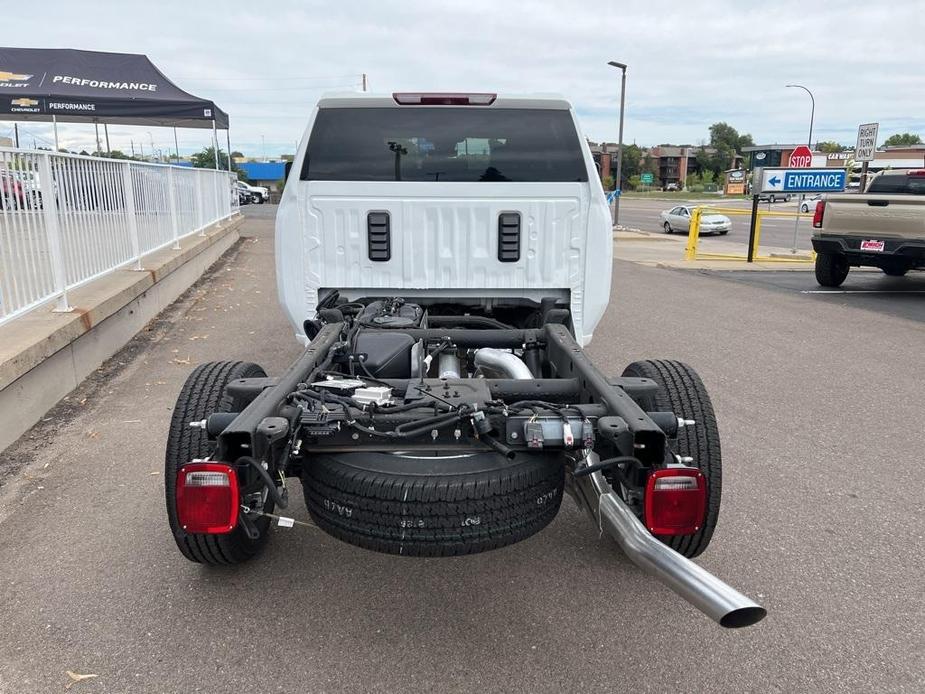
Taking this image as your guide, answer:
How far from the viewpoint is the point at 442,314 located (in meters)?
4.95

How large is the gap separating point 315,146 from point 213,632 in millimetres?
2853

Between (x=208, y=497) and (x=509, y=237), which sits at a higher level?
(x=509, y=237)

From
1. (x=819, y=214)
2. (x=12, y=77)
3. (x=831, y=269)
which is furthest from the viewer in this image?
(x=12, y=77)

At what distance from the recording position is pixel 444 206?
4.39 meters

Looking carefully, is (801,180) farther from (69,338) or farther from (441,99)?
(69,338)

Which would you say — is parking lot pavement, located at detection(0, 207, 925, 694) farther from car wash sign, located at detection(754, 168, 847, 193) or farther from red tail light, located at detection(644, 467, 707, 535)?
car wash sign, located at detection(754, 168, 847, 193)

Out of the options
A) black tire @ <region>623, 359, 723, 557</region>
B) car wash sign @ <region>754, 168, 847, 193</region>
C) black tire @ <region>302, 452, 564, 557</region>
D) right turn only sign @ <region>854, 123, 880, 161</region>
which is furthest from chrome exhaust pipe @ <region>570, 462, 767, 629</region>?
right turn only sign @ <region>854, 123, 880, 161</region>

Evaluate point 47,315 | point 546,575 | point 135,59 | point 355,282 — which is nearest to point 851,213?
point 355,282

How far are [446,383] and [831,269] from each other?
10.8 metres

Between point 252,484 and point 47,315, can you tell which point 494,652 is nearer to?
point 252,484

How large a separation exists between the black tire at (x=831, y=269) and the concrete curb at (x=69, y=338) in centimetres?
999

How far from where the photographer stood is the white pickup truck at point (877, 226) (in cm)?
1009

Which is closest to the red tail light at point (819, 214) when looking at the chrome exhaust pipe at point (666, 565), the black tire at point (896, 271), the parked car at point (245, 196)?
the black tire at point (896, 271)

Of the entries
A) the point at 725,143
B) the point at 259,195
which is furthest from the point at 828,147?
the point at 259,195
